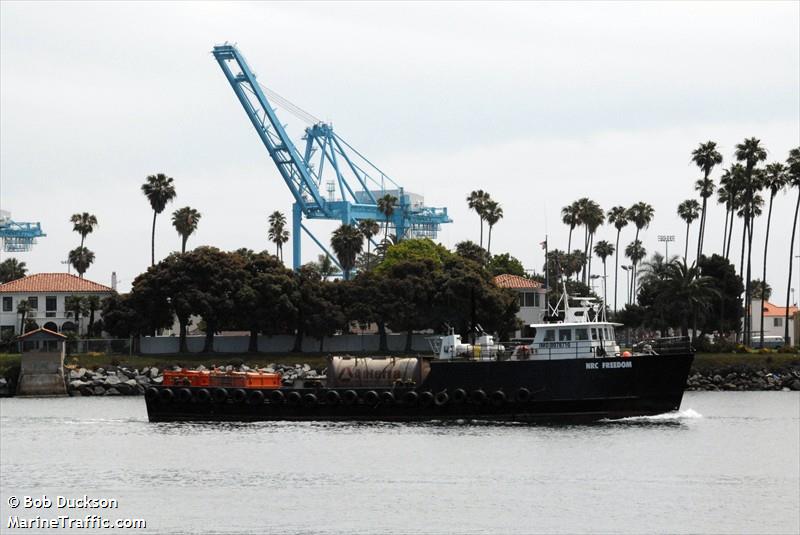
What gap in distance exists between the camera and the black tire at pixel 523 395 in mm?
58281

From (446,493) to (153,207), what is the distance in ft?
262

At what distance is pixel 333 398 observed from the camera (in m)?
Result: 61.4

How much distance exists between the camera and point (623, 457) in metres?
48.3

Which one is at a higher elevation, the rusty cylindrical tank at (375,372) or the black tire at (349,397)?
the rusty cylindrical tank at (375,372)

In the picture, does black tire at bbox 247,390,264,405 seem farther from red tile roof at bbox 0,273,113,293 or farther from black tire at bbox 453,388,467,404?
red tile roof at bbox 0,273,113,293

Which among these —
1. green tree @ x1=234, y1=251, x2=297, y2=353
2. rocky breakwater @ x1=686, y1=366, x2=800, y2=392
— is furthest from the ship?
green tree @ x1=234, y1=251, x2=297, y2=353

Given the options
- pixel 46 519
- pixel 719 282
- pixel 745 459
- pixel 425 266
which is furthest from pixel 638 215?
pixel 46 519

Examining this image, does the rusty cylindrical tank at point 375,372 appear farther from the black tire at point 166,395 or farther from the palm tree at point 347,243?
the palm tree at point 347,243

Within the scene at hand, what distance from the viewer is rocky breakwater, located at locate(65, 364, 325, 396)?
9094 centimetres

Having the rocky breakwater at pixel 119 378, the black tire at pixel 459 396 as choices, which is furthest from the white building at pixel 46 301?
the black tire at pixel 459 396

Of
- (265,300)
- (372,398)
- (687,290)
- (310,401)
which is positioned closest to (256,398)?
(310,401)

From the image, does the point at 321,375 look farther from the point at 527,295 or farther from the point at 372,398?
the point at 372,398

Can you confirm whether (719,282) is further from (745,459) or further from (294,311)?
(745,459)

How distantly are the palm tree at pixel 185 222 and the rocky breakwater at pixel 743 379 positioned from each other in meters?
47.3
